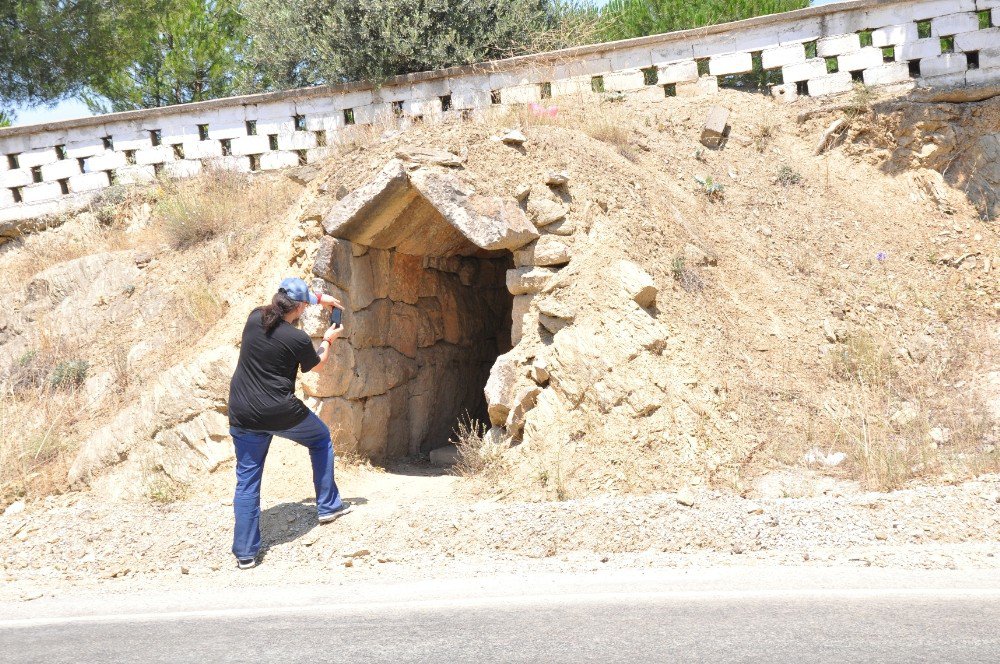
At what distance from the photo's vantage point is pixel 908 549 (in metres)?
4.69

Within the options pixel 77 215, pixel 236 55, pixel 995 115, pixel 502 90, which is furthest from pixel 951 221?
pixel 236 55

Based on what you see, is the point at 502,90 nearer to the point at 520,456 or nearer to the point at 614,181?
the point at 614,181

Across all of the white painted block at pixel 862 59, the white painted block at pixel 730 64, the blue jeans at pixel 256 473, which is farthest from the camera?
the white painted block at pixel 730 64

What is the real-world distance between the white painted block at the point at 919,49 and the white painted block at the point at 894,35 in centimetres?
7

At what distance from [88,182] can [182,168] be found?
158cm

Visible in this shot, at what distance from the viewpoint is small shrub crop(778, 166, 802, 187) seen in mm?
10008

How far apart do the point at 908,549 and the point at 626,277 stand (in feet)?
10.8

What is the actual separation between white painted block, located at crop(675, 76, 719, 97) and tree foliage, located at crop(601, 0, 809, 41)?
205 inches

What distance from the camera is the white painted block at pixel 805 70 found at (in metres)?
11.1

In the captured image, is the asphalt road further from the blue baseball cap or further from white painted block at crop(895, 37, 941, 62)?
white painted block at crop(895, 37, 941, 62)

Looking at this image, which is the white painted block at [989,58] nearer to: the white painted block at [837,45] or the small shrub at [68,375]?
the white painted block at [837,45]

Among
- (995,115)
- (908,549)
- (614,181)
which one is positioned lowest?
(908,549)

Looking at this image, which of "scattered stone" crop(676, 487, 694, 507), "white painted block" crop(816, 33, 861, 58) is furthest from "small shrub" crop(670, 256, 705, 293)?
"white painted block" crop(816, 33, 861, 58)

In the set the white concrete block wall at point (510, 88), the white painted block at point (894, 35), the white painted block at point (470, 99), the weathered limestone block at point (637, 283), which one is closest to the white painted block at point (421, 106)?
the white concrete block wall at point (510, 88)
